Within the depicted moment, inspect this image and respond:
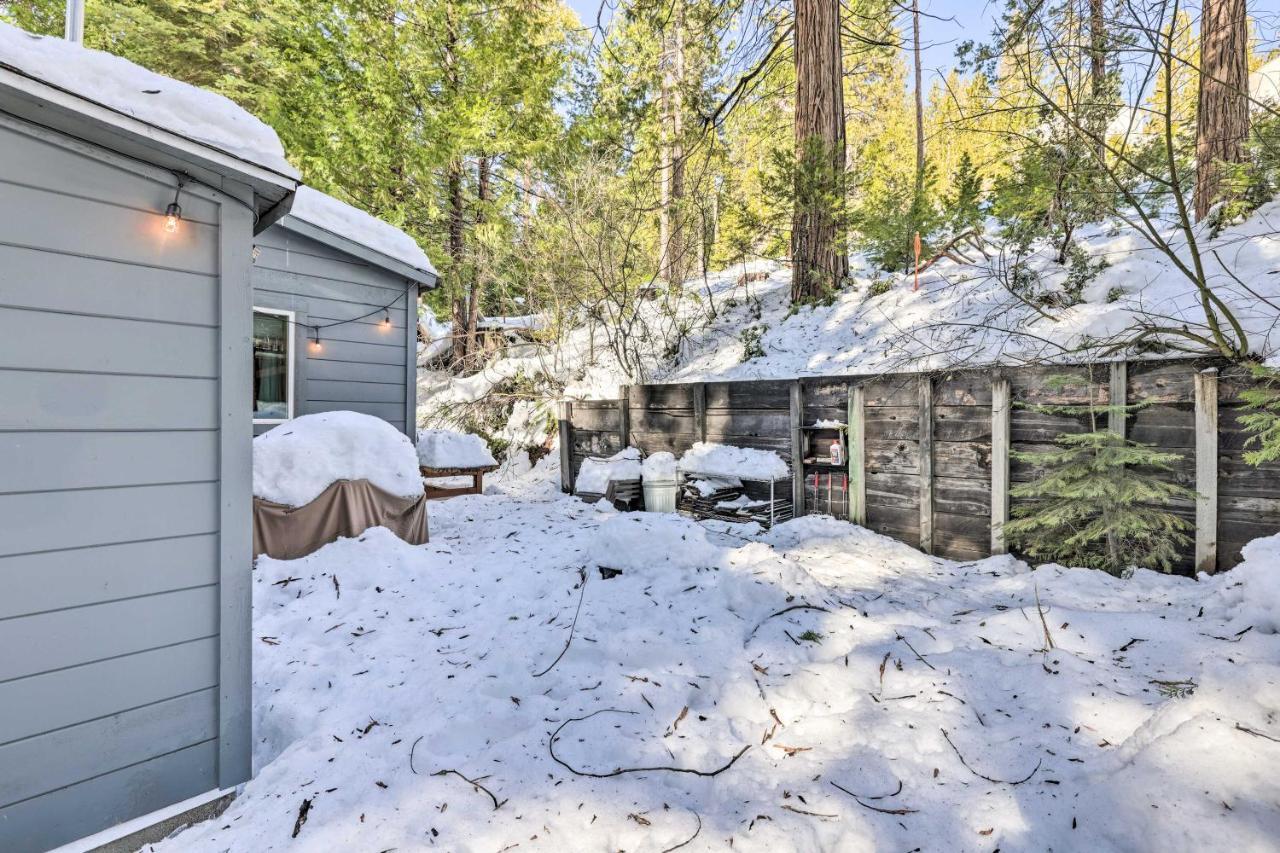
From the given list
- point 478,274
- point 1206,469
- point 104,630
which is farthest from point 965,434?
point 478,274

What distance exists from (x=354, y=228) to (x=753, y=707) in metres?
6.28

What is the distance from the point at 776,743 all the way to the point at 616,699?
0.68 metres

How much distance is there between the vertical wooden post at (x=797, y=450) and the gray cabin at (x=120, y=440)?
4.12 meters

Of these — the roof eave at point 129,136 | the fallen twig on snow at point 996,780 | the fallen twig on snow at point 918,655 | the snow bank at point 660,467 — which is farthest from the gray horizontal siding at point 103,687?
the snow bank at point 660,467

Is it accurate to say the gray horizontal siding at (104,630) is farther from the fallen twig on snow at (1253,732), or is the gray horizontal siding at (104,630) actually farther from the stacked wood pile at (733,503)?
the stacked wood pile at (733,503)

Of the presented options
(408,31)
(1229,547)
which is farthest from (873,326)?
(408,31)

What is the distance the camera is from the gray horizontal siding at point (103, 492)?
1610mm

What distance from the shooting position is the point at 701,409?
5.69 metres

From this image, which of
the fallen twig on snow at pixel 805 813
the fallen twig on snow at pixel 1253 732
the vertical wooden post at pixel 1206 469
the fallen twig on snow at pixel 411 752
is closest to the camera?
the fallen twig on snow at pixel 1253 732

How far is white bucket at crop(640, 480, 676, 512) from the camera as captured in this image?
5.56 meters

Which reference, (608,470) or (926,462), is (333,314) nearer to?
(608,470)

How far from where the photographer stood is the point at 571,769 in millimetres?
1839

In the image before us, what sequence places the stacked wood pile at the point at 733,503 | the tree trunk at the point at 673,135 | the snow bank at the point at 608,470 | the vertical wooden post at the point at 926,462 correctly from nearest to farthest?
the vertical wooden post at the point at 926,462, the stacked wood pile at the point at 733,503, the tree trunk at the point at 673,135, the snow bank at the point at 608,470

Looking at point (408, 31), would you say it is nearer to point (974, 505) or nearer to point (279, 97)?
point (279, 97)
